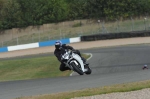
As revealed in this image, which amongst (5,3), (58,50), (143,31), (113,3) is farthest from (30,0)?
(58,50)

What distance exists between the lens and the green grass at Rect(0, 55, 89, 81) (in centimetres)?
2116

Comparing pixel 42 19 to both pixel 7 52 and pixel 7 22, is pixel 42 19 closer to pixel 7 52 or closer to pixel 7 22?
pixel 7 22

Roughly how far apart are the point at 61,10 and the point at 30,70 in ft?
171

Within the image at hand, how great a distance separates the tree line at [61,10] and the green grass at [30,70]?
4336 centimetres

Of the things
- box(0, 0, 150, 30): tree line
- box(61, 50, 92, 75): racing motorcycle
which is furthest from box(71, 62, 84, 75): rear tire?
box(0, 0, 150, 30): tree line

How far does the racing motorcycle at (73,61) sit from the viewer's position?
15.3 metres

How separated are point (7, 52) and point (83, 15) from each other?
28488 mm

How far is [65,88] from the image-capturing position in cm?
1140

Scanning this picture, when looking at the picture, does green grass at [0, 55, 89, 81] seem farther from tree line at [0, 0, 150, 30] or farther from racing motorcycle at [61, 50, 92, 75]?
tree line at [0, 0, 150, 30]

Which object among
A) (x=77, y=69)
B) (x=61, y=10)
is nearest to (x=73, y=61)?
(x=77, y=69)

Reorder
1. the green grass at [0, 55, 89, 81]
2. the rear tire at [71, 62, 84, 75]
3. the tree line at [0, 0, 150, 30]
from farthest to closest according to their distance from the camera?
the tree line at [0, 0, 150, 30], the green grass at [0, 55, 89, 81], the rear tire at [71, 62, 84, 75]

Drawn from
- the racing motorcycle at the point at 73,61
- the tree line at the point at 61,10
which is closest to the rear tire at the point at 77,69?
the racing motorcycle at the point at 73,61

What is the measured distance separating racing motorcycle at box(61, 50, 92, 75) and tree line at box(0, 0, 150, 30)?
53.1 m

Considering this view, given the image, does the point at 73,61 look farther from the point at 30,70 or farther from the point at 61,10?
the point at 61,10
